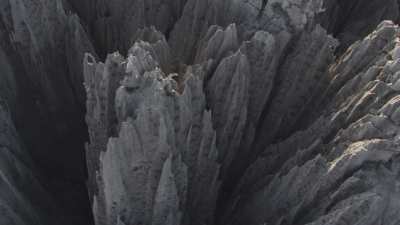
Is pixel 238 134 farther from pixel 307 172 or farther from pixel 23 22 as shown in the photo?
pixel 23 22

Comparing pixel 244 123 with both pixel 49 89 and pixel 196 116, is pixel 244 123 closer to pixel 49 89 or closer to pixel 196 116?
pixel 196 116

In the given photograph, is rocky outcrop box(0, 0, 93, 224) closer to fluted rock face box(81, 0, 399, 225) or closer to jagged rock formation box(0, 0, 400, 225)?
jagged rock formation box(0, 0, 400, 225)

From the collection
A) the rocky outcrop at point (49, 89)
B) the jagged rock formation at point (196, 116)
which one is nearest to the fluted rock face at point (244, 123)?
the jagged rock formation at point (196, 116)

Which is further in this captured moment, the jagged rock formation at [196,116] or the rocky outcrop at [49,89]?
the rocky outcrop at [49,89]

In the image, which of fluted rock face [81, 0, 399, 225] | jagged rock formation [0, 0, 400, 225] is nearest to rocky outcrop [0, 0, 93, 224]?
jagged rock formation [0, 0, 400, 225]

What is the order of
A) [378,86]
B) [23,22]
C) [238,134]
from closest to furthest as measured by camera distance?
[378,86]
[238,134]
[23,22]

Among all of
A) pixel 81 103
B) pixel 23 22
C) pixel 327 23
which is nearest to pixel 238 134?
pixel 81 103

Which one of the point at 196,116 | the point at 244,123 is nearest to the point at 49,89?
the point at 196,116

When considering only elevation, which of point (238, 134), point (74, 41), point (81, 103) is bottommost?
point (238, 134)

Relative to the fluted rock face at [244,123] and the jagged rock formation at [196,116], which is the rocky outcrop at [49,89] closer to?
the jagged rock formation at [196,116]
